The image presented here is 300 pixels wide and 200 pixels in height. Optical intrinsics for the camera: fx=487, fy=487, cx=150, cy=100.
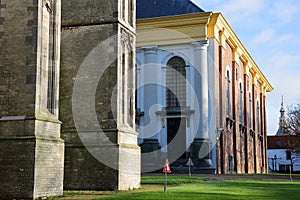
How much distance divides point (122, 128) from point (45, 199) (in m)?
5.46

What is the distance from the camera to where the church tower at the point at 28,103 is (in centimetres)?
1491

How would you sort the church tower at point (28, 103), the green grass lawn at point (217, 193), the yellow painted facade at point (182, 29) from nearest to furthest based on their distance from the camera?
the green grass lawn at point (217, 193) → the church tower at point (28, 103) → the yellow painted facade at point (182, 29)

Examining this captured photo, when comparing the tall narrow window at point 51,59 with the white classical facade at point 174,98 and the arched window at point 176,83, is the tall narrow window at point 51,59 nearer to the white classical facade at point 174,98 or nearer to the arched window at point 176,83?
the white classical facade at point 174,98

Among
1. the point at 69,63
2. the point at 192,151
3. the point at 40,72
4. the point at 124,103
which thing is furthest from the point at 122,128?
the point at 192,151

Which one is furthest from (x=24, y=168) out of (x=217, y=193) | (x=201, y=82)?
(x=201, y=82)

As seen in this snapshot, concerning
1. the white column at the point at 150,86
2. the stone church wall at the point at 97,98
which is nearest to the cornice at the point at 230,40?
the white column at the point at 150,86

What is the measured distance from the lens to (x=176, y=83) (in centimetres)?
3925

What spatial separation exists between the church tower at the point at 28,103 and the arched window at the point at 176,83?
22.9 metres

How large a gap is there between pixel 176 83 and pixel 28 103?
24.6 metres

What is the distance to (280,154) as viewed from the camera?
8531 cm

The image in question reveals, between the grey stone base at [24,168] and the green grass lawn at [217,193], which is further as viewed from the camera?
the grey stone base at [24,168]

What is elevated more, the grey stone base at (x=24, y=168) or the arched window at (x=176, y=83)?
the arched window at (x=176, y=83)

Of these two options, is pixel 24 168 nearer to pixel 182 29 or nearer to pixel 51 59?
pixel 51 59

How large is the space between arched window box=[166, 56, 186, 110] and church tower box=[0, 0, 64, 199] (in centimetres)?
2294
